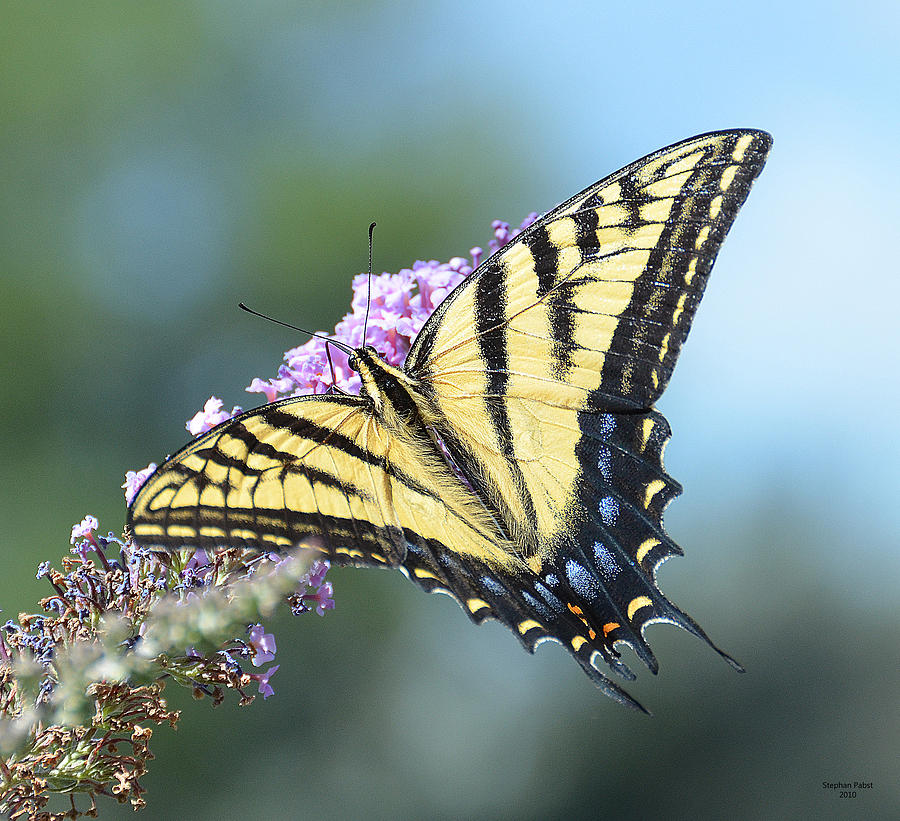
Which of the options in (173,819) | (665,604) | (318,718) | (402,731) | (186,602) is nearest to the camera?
(186,602)

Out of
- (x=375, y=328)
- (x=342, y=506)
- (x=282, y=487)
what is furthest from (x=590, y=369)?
(x=282, y=487)

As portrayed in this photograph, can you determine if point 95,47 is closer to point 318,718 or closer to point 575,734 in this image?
point 318,718

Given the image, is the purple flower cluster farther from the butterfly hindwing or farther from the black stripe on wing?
the black stripe on wing

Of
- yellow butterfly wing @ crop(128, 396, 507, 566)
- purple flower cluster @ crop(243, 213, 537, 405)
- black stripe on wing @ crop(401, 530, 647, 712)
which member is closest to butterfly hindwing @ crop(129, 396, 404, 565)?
yellow butterfly wing @ crop(128, 396, 507, 566)

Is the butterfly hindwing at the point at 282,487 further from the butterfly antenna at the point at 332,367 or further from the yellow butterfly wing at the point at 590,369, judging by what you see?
the yellow butterfly wing at the point at 590,369

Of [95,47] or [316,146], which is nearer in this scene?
[95,47]

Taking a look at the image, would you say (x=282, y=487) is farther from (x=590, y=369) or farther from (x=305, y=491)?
(x=590, y=369)

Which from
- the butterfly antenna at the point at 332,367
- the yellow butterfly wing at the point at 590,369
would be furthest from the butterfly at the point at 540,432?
the butterfly antenna at the point at 332,367

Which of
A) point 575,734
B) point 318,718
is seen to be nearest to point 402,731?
point 318,718
